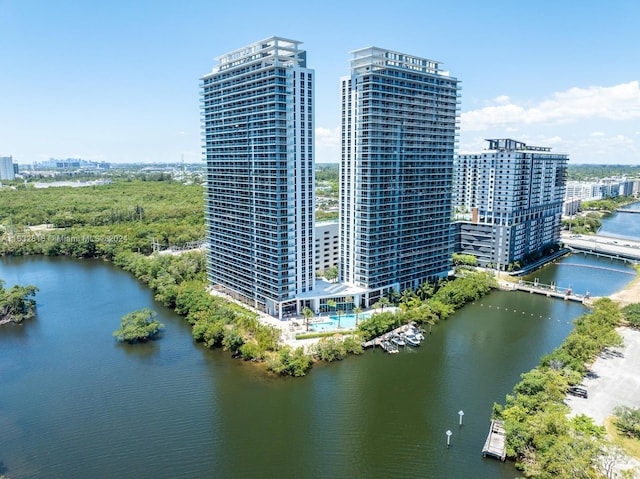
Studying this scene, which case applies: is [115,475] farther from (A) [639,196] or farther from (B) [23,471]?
(A) [639,196]

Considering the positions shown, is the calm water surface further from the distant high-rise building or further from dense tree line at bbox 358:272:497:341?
the distant high-rise building

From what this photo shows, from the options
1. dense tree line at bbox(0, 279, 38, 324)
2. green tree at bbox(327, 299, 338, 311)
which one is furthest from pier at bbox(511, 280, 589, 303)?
dense tree line at bbox(0, 279, 38, 324)

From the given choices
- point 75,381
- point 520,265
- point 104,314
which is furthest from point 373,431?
point 520,265

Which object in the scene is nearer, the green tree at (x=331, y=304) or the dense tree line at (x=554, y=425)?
the dense tree line at (x=554, y=425)

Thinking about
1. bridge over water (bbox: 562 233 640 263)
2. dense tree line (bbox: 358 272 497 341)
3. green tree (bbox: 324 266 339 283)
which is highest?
green tree (bbox: 324 266 339 283)

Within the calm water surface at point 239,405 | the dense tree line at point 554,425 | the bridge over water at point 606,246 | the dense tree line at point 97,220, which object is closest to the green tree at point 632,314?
the calm water surface at point 239,405

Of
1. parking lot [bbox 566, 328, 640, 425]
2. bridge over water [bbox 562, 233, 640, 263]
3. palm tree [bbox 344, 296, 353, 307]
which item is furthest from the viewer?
bridge over water [bbox 562, 233, 640, 263]

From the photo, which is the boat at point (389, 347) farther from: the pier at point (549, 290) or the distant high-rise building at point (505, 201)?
the distant high-rise building at point (505, 201)
